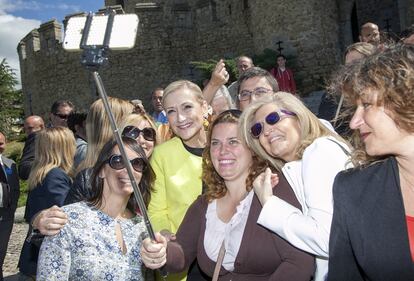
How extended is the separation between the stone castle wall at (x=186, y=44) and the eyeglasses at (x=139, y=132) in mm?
8912

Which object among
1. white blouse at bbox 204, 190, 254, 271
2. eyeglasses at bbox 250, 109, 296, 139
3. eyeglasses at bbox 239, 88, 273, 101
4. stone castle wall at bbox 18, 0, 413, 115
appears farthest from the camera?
stone castle wall at bbox 18, 0, 413, 115

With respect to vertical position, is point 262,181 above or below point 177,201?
above

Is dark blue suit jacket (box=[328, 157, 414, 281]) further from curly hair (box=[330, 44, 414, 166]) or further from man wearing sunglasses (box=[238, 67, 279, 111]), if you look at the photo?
man wearing sunglasses (box=[238, 67, 279, 111])

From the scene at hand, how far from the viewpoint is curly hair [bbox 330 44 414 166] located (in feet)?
6.14

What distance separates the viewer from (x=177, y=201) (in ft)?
10.5

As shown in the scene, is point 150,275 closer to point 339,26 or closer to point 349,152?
point 349,152

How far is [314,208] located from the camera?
7.29 ft

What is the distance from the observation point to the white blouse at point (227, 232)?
8.09 feet

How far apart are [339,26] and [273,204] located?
477 inches

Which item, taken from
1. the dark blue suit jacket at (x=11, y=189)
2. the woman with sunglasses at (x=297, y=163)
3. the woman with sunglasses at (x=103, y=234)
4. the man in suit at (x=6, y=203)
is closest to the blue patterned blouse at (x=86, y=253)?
the woman with sunglasses at (x=103, y=234)

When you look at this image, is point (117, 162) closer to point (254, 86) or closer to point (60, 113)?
point (254, 86)

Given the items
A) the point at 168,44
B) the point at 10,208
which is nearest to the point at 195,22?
the point at 168,44

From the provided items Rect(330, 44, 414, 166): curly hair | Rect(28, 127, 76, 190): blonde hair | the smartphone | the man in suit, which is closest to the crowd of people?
Rect(330, 44, 414, 166): curly hair

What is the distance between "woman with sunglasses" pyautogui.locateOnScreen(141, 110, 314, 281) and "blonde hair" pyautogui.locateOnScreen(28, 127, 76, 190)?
5.29 ft
